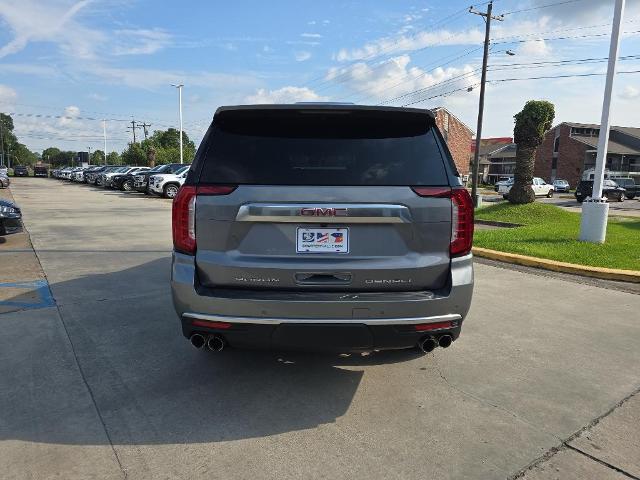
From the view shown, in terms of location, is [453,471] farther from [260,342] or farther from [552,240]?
[552,240]

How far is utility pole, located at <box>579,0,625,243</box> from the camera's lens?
29.8 feet

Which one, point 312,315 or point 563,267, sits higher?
point 312,315

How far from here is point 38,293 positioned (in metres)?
5.73

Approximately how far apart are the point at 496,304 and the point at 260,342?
12.5 feet

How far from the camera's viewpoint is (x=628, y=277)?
23.4 feet

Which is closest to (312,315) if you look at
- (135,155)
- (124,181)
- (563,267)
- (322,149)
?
(322,149)

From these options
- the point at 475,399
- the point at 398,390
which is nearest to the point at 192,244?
the point at 398,390

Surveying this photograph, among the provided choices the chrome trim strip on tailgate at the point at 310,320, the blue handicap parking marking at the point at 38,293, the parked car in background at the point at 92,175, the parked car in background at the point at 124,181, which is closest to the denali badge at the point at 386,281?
the chrome trim strip on tailgate at the point at 310,320

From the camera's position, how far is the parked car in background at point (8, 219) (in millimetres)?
8875

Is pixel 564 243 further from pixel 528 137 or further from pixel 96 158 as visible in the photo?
pixel 96 158

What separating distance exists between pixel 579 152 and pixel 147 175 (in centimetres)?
5283

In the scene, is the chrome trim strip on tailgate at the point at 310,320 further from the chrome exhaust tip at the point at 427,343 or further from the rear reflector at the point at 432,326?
the chrome exhaust tip at the point at 427,343

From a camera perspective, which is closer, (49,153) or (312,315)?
(312,315)

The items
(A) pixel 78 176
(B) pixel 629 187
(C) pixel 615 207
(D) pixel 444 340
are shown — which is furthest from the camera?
(A) pixel 78 176
